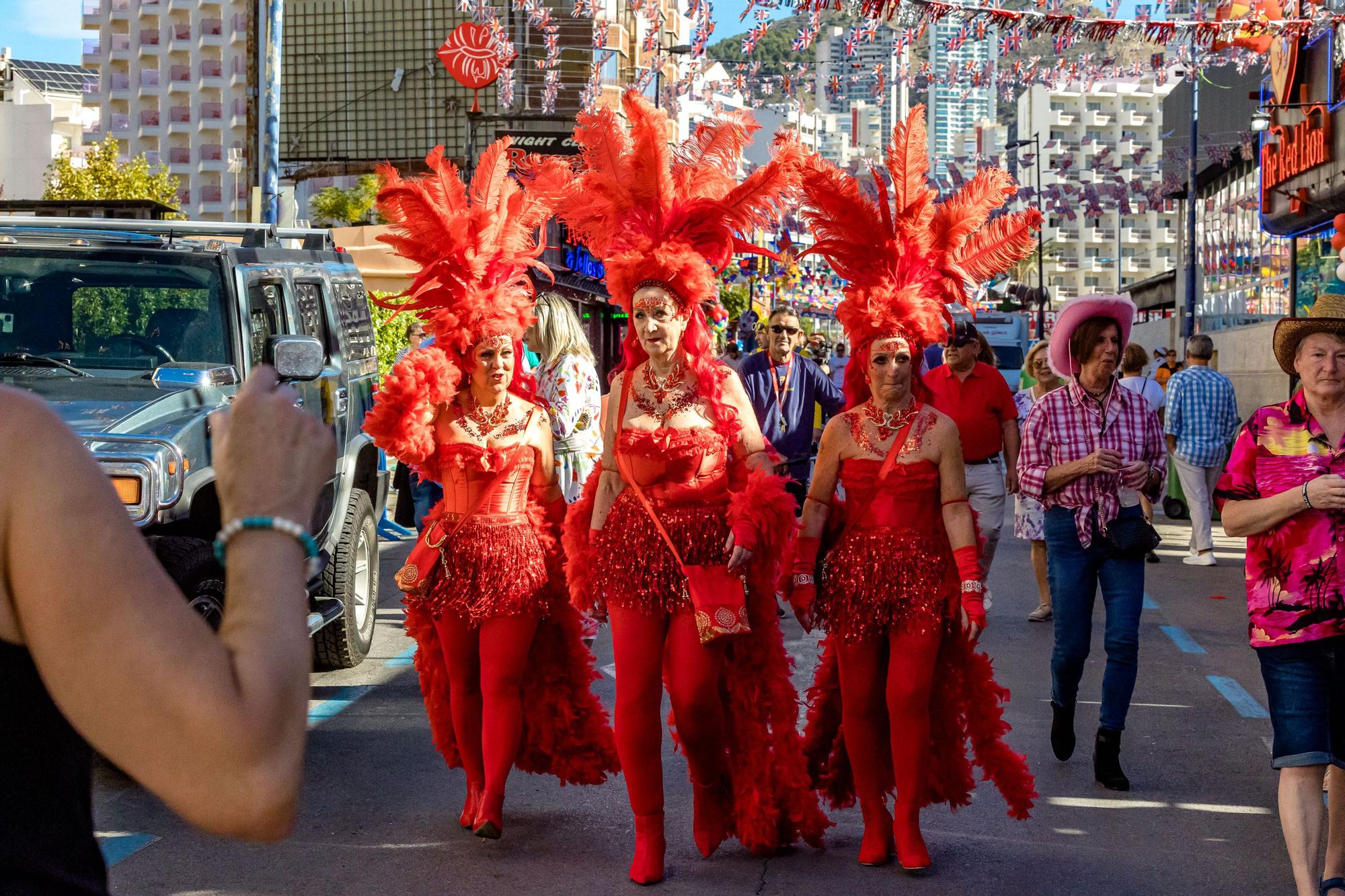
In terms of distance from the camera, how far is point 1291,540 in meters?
4.58

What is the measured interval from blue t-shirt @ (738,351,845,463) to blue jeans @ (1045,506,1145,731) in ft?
9.93

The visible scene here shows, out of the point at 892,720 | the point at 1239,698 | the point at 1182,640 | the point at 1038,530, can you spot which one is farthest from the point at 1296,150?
the point at 892,720

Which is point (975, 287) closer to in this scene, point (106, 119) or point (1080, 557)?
point (1080, 557)

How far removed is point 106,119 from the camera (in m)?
117

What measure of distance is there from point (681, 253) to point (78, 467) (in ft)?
12.7

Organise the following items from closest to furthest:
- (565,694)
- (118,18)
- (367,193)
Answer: (565,694), (367,193), (118,18)

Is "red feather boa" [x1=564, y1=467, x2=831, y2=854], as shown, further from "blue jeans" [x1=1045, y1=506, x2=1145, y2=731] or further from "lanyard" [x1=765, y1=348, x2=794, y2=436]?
"lanyard" [x1=765, y1=348, x2=794, y2=436]

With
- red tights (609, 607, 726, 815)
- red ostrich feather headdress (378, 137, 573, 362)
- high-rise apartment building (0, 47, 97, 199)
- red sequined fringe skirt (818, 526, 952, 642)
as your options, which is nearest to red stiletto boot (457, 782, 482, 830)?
red tights (609, 607, 726, 815)

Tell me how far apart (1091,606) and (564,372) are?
8.10 feet

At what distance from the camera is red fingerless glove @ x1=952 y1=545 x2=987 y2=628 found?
500 centimetres

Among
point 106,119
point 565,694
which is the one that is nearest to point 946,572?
point 565,694

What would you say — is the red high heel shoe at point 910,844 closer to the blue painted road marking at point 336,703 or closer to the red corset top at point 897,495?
the red corset top at point 897,495

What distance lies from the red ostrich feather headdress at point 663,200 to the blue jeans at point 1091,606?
1.92 m

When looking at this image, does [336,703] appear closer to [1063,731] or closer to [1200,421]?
[1063,731]
